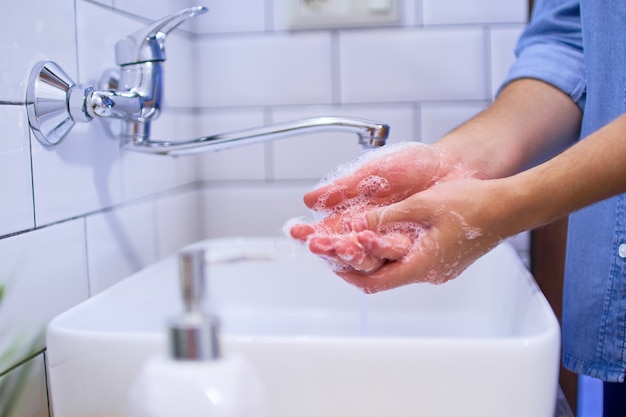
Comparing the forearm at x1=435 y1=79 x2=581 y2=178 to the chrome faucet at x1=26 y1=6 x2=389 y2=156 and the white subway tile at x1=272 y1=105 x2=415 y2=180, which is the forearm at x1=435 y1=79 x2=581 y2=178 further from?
the white subway tile at x1=272 y1=105 x2=415 y2=180

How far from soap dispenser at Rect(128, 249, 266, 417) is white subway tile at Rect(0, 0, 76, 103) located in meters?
0.37

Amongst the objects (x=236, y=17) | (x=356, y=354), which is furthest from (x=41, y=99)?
(x=236, y=17)

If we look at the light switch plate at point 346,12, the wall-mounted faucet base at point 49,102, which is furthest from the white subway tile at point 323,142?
the wall-mounted faucet base at point 49,102

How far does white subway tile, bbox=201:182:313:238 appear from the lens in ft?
3.43

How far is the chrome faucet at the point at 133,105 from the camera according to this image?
0.60 meters

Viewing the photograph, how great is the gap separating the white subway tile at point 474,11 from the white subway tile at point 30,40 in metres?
0.54

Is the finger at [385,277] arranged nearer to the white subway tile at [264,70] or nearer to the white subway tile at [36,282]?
the white subway tile at [36,282]

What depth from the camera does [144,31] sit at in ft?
2.27

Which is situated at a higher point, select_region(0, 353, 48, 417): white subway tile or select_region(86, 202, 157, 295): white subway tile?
select_region(86, 202, 157, 295): white subway tile

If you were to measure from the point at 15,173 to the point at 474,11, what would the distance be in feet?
2.33

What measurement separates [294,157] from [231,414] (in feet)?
2.57

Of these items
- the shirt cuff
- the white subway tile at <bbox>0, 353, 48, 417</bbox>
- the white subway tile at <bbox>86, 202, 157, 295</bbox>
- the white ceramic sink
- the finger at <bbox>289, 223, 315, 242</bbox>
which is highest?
the shirt cuff

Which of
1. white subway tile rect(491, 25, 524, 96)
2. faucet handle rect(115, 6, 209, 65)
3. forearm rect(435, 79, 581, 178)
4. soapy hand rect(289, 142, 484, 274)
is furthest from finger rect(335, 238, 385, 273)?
white subway tile rect(491, 25, 524, 96)

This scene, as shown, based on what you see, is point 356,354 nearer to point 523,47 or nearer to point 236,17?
point 523,47
